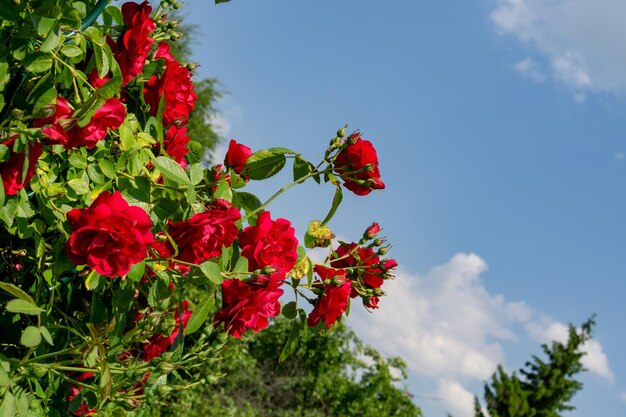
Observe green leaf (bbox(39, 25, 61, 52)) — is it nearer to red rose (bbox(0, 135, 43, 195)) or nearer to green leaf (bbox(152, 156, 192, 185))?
red rose (bbox(0, 135, 43, 195))

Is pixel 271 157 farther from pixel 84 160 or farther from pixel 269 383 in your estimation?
pixel 269 383

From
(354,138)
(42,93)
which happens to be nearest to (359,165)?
(354,138)

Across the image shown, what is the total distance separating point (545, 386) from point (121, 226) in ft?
45.3

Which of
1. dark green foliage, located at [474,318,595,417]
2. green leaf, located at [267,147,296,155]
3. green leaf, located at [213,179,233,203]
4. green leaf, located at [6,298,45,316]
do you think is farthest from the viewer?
dark green foliage, located at [474,318,595,417]

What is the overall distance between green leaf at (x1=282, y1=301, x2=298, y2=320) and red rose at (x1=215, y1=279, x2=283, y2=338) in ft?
0.20

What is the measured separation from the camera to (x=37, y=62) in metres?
1.36

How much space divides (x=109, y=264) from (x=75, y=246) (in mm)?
72

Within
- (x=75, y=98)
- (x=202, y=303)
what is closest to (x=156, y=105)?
(x=75, y=98)

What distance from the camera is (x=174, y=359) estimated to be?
5.14ft

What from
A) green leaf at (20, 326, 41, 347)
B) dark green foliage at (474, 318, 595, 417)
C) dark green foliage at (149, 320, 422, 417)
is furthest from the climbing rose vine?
dark green foliage at (474, 318, 595, 417)

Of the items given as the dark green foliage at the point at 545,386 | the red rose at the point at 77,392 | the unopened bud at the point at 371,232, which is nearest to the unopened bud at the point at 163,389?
the red rose at the point at 77,392

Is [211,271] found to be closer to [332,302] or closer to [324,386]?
[332,302]

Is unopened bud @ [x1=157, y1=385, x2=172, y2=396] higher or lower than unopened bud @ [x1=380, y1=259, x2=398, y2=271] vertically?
lower

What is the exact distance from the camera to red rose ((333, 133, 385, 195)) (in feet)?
5.60
